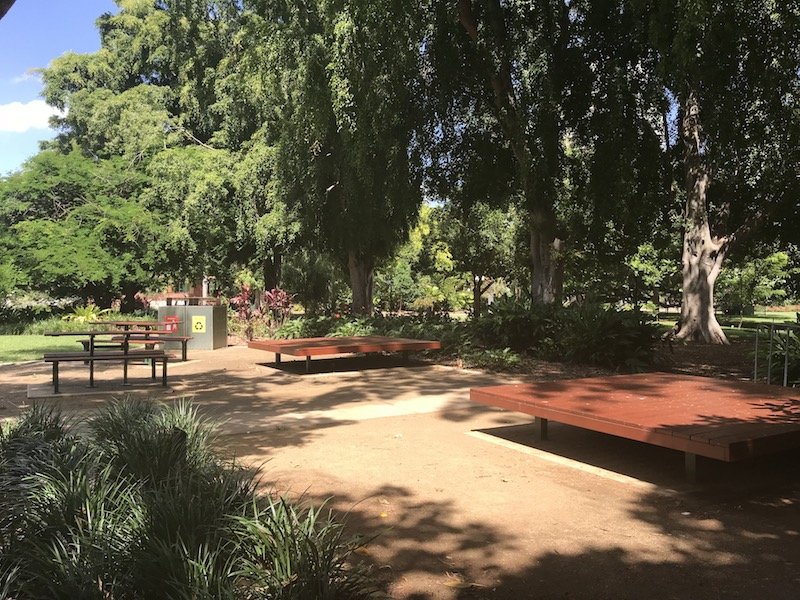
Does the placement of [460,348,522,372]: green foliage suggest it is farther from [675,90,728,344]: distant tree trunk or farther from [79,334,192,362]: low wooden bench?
[675,90,728,344]: distant tree trunk

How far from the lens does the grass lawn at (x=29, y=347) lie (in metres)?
16.0

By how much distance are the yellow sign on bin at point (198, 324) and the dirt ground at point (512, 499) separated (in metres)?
8.33

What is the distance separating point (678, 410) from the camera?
581 cm

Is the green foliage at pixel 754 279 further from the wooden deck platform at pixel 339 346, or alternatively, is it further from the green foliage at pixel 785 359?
the wooden deck platform at pixel 339 346

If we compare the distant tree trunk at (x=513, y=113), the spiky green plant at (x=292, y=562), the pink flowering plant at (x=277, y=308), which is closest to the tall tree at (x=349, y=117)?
the distant tree trunk at (x=513, y=113)

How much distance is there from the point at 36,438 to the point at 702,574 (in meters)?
4.30

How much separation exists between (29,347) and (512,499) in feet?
58.5

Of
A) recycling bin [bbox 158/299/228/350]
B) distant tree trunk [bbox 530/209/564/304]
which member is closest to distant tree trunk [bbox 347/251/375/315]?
recycling bin [bbox 158/299/228/350]

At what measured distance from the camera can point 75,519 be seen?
3.28 m

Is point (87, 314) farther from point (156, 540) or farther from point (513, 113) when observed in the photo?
point (156, 540)

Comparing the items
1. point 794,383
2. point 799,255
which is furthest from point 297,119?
point 799,255

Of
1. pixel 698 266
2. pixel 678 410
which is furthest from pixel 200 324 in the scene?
pixel 678 410

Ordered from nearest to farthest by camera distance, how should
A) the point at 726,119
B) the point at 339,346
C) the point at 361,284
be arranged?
the point at 339,346 → the point at 726,119 → the point at 361,284

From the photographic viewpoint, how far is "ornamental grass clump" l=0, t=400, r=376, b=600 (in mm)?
2779
